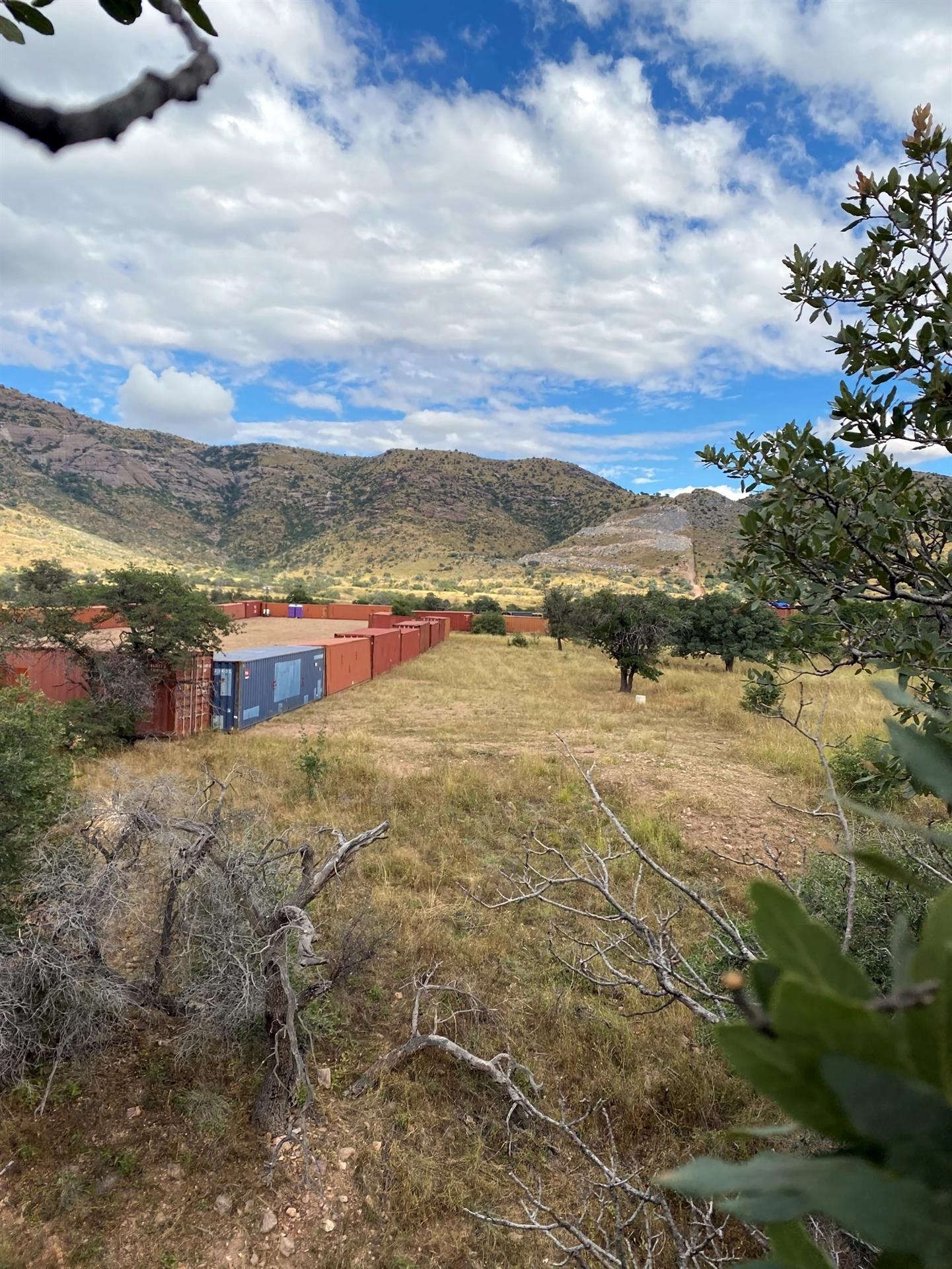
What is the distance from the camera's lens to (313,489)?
346ft

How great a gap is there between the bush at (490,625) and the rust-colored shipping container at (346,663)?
18.6 m

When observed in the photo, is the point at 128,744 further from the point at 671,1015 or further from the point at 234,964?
the point at 671,1015

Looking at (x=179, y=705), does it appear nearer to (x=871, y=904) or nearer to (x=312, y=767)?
(x=312, y=767)

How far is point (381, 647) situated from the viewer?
28172mm

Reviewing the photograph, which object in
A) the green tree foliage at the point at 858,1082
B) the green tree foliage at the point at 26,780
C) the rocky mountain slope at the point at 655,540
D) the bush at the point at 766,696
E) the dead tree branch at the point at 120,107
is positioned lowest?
the green tree foliage at the point at 26,780

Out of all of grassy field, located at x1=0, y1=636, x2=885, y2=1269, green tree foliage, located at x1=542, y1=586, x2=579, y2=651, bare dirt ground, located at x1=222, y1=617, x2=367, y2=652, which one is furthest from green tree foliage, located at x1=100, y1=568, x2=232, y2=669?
green tree foliage, located at x1=542, y1=586, x2=579, y2=651

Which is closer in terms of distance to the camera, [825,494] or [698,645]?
[825,494]

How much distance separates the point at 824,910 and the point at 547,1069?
260 centimetres

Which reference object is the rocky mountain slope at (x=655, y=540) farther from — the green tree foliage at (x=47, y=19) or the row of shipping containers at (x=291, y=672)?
the green tree foliage at (x=47, y=19)

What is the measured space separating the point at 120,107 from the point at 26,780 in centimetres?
583

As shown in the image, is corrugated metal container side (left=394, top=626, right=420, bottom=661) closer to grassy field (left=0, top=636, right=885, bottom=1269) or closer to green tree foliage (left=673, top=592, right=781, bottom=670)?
green tree foliage (left=673, top=592, right=781, bottom=670)

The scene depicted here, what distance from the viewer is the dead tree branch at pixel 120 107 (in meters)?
1.33

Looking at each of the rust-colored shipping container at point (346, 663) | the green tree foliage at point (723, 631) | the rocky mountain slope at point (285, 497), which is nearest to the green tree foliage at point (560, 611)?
the green tree foliage at point (723, 631)

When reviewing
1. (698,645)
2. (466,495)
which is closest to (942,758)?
(698,645)
